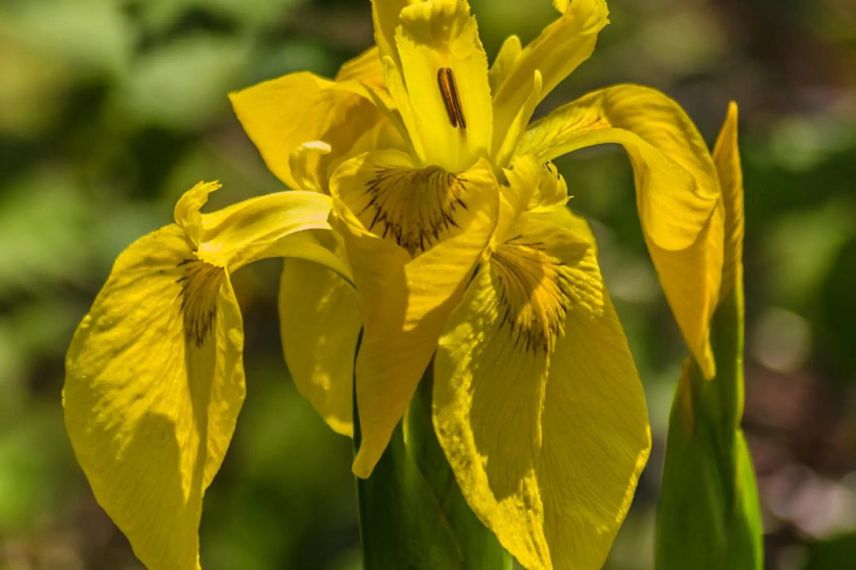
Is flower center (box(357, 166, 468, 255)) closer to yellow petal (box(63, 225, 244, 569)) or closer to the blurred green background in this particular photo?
yellow petal (box(63, 225, 244, 569))

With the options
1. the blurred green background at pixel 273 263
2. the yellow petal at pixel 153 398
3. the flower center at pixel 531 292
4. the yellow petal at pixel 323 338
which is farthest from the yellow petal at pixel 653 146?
the blurred green background at pixel 273 263

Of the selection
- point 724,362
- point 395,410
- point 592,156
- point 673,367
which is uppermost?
point 395,410

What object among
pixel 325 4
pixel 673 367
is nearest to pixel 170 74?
pixel 325 4

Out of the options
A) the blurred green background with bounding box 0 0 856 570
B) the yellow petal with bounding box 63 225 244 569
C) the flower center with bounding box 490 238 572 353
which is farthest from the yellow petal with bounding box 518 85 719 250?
the blurred green background with bounding box 0 0 856 570

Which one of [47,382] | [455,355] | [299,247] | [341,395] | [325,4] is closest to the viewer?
[455,355]

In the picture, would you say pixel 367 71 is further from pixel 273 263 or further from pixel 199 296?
pixel 273 263

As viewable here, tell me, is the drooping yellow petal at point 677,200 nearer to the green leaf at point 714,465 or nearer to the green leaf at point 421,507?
the green leaf at point 714,465

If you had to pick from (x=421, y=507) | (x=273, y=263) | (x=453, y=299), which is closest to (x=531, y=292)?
(x=453, y=299)

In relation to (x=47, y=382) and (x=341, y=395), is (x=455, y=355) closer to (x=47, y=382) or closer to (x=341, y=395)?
(x=341, y=395)
